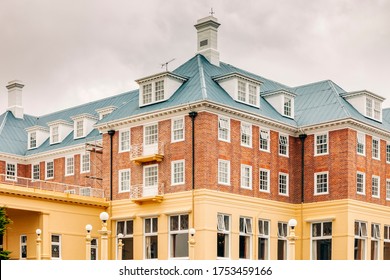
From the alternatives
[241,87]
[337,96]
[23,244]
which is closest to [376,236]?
[337,96]

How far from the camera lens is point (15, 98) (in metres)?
65.6

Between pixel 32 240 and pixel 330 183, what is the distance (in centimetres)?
1941

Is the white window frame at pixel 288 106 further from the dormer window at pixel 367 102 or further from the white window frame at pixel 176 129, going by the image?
the white window frame at pixel 176 129

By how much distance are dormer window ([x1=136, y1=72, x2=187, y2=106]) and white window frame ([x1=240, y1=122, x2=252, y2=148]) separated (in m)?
4.98

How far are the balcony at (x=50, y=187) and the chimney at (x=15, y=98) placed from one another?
1552 centimetres

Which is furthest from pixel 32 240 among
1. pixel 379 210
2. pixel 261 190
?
pixel 379 210

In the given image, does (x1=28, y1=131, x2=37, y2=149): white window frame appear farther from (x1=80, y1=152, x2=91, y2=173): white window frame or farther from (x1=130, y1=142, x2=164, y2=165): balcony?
(x1=130, y1=142, x2=164, y2=165): balcony

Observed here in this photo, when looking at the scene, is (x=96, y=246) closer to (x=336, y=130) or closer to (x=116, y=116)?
(x=116, y=116)

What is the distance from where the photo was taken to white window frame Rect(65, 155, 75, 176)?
55.3 metres

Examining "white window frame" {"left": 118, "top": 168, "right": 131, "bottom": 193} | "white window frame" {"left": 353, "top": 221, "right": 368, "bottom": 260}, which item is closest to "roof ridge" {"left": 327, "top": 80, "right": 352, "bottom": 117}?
"white window frame" {"left": 353, "top": 221, "right": 368, "bottom": 260}

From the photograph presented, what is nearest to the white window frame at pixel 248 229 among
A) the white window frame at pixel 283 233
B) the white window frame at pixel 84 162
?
the white window frame at pixel 283 233

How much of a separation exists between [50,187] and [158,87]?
373 inches

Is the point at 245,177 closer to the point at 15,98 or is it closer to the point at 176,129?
the point at 176,129

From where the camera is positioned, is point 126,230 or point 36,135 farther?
point 36,135
